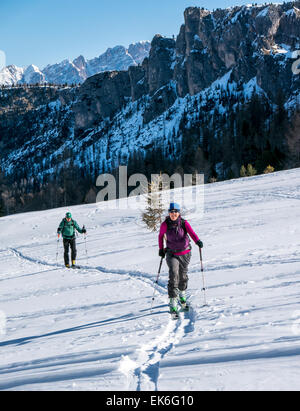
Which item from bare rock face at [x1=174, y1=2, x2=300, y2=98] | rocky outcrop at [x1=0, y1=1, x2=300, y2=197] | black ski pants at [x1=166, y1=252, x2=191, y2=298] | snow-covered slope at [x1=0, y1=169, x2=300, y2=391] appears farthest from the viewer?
bare rock face at [x1=174, y1=2, x2=300, y2=98]

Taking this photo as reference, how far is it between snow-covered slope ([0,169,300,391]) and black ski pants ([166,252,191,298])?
1.89 feet

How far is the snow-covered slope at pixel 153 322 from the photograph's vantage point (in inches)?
160

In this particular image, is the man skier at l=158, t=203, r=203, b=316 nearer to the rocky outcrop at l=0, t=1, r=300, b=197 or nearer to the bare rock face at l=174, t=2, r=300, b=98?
the rocky outcrop at l=0, t=1, r=300, b=197

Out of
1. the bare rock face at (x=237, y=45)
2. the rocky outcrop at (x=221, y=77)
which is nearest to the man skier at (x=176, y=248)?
the rocky outcrop at (x=221, y=77)

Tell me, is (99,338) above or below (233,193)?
below

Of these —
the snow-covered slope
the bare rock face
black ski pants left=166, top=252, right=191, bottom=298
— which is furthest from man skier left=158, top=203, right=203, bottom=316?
the bare rock face

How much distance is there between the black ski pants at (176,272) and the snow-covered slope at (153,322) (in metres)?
0.58

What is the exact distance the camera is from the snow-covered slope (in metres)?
4.07

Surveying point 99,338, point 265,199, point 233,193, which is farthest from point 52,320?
point 233,193

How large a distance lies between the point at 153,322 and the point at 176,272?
3.69ft
